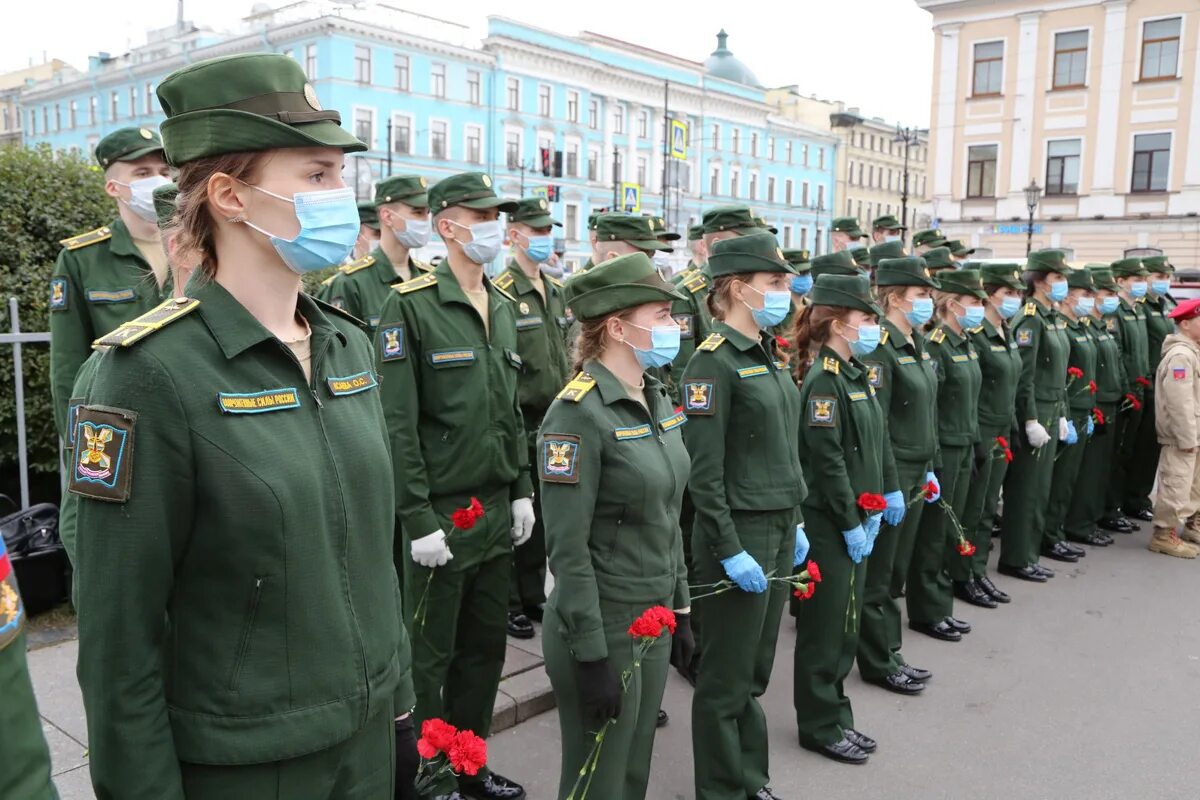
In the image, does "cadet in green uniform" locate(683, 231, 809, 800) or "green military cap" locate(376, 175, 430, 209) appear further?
"green military cap" locate(376, 175, 430, 209)

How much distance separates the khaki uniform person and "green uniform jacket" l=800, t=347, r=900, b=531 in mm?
5421

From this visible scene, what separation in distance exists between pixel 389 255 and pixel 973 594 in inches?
196

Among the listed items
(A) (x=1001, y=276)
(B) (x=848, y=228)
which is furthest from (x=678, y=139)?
(A) (x=1001, y=276)

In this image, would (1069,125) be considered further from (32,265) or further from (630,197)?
(32,265)

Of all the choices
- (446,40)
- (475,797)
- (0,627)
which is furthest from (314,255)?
(446,40)

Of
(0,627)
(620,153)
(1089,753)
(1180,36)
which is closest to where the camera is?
(0,627)

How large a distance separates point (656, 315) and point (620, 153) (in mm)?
59379

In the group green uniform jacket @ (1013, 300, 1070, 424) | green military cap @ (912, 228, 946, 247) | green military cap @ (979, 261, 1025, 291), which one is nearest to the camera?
green military cap @ (979, 261, 1025, 291)

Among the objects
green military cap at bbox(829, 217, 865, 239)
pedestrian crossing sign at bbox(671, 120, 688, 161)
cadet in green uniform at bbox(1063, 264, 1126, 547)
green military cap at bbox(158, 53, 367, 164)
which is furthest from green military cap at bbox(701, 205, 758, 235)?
pedestrian crossing sign at bbox(671, 120, 688, 161)

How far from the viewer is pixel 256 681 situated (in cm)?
195

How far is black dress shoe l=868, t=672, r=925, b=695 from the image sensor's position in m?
5.67

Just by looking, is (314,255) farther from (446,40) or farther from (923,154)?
(923,154)

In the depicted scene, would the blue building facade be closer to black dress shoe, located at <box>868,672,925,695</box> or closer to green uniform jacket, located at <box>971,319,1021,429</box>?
green uniform jacket, located at <box>971,319,1021,429</box>

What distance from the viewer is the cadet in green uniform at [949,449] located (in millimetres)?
6605
